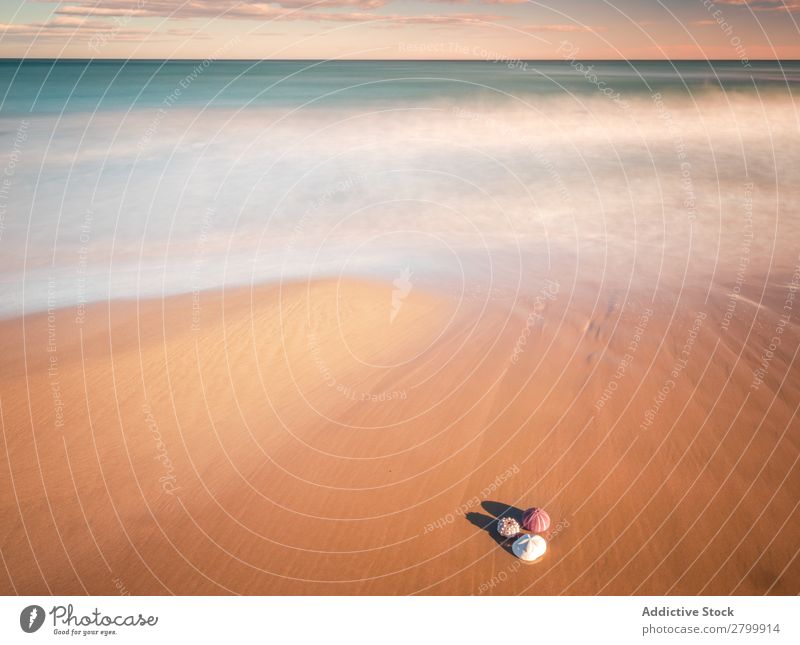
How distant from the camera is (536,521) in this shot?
31.4 ft

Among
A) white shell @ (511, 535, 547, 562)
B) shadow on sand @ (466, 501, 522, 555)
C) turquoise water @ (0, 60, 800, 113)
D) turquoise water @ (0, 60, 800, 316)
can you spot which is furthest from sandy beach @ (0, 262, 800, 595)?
turquoise water @ (0, 60, 800, 113)

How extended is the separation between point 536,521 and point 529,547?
1.68 feet

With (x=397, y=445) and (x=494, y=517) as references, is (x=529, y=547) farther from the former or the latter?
(x=397, y=445)

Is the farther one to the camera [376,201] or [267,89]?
[267,89]

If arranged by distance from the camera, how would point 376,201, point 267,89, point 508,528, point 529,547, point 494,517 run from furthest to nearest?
Result: point 267,89
point 376,201
point 494,517
point 508,528
point 529,547

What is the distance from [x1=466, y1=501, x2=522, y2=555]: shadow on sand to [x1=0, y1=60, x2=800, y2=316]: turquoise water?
26.6ft

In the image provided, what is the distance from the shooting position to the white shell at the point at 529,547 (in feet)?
30.0

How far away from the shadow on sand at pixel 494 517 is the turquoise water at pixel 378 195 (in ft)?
26.6

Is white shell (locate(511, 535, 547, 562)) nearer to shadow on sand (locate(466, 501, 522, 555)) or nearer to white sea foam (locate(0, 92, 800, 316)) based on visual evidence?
shadow on sand (locate(466, 501, 522, 555))

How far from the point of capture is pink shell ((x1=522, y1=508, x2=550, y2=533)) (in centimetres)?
955

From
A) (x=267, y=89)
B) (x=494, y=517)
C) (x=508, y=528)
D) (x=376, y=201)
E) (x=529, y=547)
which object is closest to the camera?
(x=529, y=547)

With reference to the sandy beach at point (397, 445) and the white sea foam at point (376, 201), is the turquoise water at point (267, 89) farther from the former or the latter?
the sandy beach at point (397, 445)

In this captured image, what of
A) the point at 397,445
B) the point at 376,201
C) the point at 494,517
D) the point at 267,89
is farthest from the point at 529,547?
the point at 267,89

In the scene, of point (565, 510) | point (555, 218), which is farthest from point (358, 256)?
point (565, 510)
